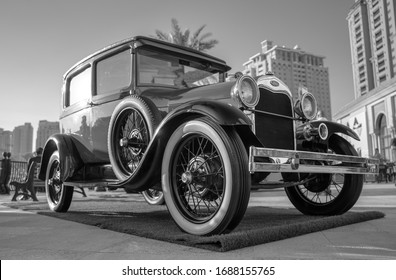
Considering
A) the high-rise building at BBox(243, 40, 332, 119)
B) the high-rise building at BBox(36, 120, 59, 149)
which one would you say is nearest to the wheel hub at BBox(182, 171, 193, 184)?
the high-rise building at BBox(36, 120, 59, 149)

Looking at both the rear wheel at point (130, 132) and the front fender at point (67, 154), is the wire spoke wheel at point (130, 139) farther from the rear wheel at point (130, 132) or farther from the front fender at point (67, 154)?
the front fender at point (67, 154)

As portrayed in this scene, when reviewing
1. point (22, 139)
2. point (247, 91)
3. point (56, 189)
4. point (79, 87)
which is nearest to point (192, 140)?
point (247, 91)

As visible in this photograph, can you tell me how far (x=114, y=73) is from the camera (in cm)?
433

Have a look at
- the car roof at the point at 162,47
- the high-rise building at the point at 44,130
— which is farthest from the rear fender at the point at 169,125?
the high-rise building at the point at 44,130

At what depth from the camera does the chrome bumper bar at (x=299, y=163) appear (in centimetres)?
242

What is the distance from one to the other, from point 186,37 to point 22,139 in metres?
8.85

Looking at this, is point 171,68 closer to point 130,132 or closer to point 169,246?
point 130,132

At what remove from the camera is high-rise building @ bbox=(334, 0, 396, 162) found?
32.6 metres

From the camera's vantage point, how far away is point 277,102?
3471 millimetres

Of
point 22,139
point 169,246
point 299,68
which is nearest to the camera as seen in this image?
point 169,246
